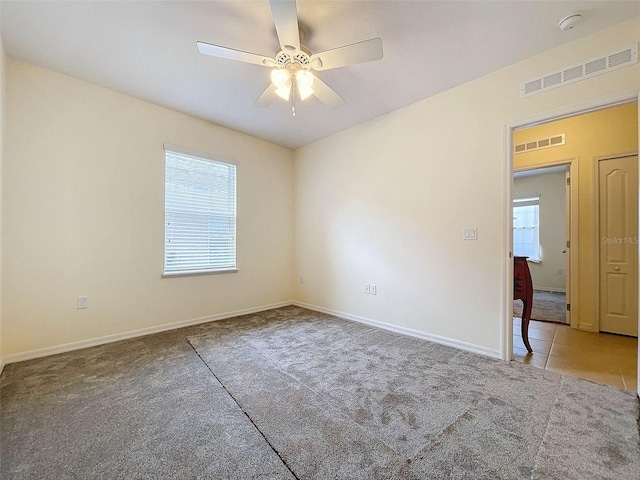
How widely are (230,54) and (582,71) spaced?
272 centimetres

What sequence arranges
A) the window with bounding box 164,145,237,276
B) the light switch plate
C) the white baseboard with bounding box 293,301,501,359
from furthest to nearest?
1. the window with bounding box 164,145,237,276
2. the light switch plate
3. the white baseboard with bounding box 293,301,501,359

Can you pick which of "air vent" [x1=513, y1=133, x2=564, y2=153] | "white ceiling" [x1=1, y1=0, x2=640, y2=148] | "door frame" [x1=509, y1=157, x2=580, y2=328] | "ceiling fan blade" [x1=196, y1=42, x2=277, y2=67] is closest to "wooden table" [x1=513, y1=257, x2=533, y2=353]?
"door frame" [x1=509, y1=157, x2=580, y2=328]

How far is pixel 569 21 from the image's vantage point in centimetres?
194

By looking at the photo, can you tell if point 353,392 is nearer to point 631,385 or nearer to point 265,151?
point 631,385

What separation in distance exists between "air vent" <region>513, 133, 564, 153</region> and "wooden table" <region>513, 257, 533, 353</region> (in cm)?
203

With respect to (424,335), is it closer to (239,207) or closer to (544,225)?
(239,207)

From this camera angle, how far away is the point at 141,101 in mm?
3141

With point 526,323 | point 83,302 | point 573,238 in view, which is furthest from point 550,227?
point 83,302

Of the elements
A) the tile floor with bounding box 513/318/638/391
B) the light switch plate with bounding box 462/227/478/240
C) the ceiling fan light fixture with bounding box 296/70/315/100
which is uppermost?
the ceiling fan light fixture with bounding box 296/70/315/100

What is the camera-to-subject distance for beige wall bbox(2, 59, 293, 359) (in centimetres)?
246

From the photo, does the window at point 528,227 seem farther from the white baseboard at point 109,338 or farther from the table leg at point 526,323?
the white baseboard at point 109,338

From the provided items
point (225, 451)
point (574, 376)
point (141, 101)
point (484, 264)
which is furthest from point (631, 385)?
point (141, 101)

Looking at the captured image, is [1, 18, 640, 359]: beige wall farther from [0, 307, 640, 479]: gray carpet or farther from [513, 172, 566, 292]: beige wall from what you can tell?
[513, 172, 566, 292]: beige wall

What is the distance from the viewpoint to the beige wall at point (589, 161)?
3.28m
